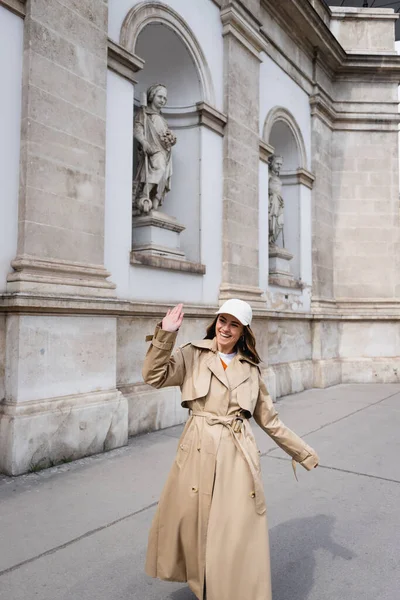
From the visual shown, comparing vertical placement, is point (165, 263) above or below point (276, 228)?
below

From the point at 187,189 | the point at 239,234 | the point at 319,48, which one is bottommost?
the point at 239,234

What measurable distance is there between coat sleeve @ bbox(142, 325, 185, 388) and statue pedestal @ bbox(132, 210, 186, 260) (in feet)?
13.6

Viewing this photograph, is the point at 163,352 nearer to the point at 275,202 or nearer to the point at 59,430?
the point at 59,430

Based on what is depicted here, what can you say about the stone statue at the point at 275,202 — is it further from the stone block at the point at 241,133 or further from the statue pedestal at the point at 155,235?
the statue pedestal at the point at 155,235

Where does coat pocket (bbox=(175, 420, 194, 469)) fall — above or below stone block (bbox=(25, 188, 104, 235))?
below

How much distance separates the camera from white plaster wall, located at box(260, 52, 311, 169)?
9141 millimetres

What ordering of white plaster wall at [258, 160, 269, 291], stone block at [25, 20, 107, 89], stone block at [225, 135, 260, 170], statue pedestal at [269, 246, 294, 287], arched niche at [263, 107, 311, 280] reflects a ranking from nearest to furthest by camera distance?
stone block at [25, 20, 107, 89] < stone block at [225, 135, 260, 170] < white plaster wall at [258, 160, 269, 291] < statue pedestal at [269, 246, 294, 287] < arched niche at [263, 107, 311, 280]

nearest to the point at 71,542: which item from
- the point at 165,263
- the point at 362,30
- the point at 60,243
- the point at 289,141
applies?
the point at 60,243

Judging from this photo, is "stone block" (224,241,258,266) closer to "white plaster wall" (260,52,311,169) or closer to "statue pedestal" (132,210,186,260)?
"statue pedestal" (132,210,186,260)

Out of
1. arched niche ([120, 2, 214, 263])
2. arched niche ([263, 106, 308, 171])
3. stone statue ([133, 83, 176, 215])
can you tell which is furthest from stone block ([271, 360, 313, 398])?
arched niche ([263, 106, 308, 171])

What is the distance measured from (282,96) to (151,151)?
4.15 m

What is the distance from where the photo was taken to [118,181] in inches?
233

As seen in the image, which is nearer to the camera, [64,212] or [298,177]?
[64,212]

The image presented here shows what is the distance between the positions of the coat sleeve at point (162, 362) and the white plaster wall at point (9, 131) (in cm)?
274
